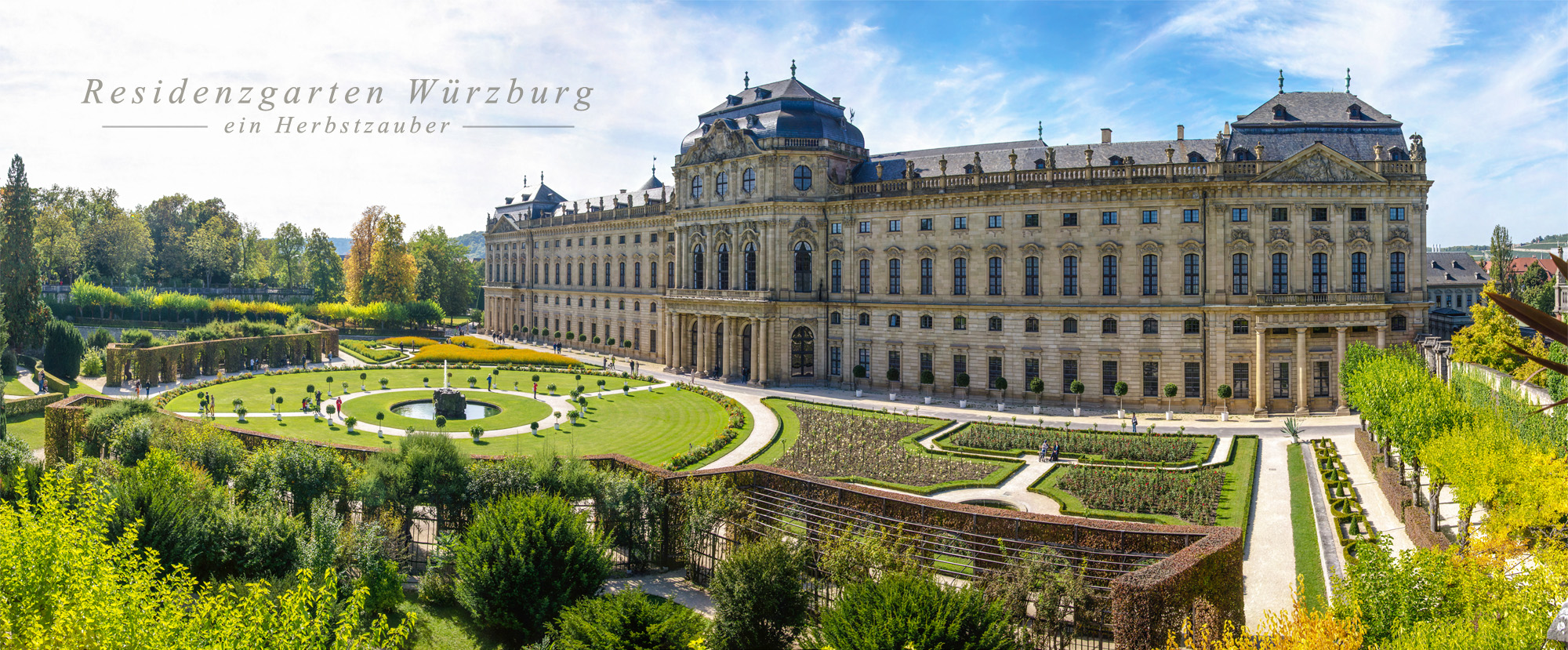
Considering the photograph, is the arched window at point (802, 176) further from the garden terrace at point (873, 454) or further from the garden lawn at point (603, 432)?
the garden terrace at point (873, 454)

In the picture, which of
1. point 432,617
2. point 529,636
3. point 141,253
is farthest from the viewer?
point 141,253

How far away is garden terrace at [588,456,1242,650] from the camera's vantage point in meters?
19.2

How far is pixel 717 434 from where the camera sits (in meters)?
48.0

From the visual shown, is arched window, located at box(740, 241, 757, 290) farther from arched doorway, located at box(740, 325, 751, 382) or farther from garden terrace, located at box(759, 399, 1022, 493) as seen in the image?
garden terrace, located at box(759, 399, 1022, 493)

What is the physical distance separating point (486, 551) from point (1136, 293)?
146 ft

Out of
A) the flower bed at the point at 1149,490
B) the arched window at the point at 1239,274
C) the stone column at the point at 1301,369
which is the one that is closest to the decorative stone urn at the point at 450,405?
the flower bed at the point at 1149,490

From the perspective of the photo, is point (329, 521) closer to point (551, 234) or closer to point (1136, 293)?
point (1136, 293)

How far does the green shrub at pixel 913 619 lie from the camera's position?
683 inches

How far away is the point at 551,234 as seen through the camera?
101188mm

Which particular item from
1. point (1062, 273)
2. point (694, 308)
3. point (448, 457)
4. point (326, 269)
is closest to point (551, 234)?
point (694, 308)

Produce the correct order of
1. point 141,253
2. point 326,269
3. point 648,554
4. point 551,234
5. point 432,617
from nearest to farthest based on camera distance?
1. point 432,617
2. point 648,554
3. point 551,234
4. point 141,253
5. point 326,269

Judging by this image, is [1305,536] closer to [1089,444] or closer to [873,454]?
[1089,444]

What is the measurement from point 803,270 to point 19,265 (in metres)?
61.6

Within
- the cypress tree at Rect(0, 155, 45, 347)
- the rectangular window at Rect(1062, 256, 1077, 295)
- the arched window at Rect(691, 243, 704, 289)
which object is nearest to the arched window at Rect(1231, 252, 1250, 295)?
the rectangular window at Rect(1062, 256, 1077, 295)
